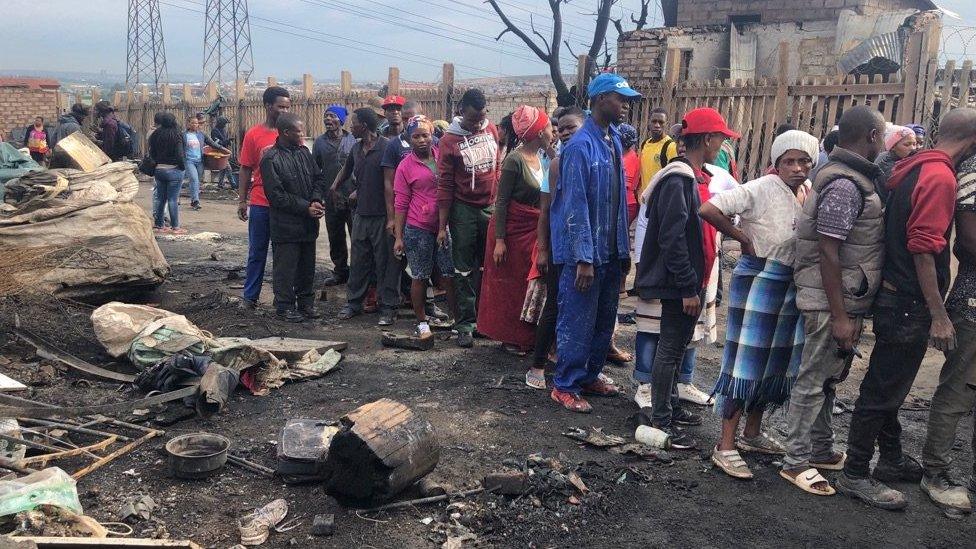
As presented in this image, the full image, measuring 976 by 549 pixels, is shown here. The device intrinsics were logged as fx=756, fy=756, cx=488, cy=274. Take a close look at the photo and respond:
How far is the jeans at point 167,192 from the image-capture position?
11086 mm

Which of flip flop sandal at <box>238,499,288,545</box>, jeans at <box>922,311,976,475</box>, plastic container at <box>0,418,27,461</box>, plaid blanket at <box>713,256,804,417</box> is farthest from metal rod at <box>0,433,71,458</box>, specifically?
jeans at <box>922,311,976,475</box>

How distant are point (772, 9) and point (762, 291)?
1663cm

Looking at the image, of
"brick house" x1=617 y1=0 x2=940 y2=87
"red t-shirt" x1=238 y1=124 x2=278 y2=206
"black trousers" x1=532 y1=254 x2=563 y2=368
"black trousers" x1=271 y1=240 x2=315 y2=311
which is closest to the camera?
"black trousers" x1=532 y1=254 x2=563 y2=368

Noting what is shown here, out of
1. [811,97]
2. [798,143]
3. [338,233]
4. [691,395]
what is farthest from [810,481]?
[811,97]

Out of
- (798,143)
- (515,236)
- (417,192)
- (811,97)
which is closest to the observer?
(798,143)

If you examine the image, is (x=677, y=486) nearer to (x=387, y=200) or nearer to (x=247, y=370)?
(x=247, y=370)

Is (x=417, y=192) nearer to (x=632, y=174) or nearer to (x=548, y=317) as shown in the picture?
(x=548, y=317)

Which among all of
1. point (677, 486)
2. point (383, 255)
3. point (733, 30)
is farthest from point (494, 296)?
point (733, 30)

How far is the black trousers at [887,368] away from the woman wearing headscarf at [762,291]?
0.39m

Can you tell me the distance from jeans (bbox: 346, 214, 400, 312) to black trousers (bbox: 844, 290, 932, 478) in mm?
4218

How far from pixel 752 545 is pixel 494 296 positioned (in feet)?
9.92

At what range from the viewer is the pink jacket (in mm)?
6457

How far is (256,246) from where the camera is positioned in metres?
7.07

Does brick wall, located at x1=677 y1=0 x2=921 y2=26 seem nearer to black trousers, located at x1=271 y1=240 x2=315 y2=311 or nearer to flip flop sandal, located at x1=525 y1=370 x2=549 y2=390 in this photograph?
black trousers, located at x1=271 y1=240 x2=315 y2=311
